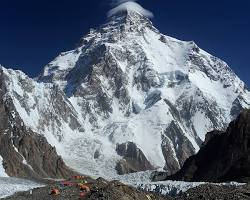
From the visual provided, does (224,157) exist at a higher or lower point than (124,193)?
higher

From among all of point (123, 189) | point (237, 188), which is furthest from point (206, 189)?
point (123, 189)

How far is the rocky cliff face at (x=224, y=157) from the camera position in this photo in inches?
4978

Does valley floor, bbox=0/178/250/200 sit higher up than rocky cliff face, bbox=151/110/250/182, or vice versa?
rocky cliff face, bbox=151/110/250/182

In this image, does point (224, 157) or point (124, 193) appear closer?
point (124, 193)

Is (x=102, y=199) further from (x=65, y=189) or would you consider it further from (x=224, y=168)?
(x=224, y=168)

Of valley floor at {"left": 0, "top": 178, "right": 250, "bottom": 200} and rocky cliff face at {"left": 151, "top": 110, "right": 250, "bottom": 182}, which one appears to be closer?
valley floor at {"left": 0, "top": 178, "right": 250, "bottom": 200}

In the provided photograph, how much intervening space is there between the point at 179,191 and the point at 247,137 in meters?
74.4

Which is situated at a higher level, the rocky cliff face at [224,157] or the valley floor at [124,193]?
the rocky cliff face at [224,157]

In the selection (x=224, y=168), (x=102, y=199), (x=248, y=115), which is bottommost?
(x=102, y=199)

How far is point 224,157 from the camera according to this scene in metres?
149

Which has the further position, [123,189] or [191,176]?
[191,176]

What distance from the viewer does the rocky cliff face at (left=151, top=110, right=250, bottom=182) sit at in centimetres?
12644

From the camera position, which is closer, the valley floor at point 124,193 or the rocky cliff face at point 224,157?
the valley floor at point 124,193

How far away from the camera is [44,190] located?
6650 cm
